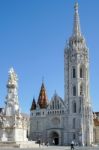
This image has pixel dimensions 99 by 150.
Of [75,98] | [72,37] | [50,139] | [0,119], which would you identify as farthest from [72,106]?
[0,119]

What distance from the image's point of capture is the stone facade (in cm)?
10603

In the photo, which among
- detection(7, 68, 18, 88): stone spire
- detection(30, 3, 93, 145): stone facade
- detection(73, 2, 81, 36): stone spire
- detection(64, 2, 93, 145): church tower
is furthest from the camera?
detection(73, 2, 81, 36): stone spire

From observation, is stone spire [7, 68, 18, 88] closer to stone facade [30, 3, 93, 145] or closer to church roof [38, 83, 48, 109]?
stone facade [30, 3, 93, 145]

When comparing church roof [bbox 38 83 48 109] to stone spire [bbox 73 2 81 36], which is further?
stone spire [bbox 73 2 81 36]

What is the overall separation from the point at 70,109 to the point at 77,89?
570 centimetres

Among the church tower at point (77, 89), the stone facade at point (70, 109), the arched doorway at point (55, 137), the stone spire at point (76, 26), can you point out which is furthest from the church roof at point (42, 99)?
the stone spire at point (76, 26)

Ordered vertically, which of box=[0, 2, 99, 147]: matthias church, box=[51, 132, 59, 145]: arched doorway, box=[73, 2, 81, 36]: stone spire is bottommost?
box=[51, 132, 59, 145]: arched doorway

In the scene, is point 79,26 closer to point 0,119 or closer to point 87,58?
point 87,58

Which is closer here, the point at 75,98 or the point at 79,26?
the point at 75,98

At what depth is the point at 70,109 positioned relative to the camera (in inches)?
4252

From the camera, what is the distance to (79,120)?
106062mm

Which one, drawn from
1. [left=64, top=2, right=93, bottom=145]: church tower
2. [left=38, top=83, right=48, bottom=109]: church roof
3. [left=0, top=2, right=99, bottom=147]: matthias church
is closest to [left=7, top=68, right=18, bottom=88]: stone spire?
[left=0, top=2, right=99, bottom=147]: matthias church

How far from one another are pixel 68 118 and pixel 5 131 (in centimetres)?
5293

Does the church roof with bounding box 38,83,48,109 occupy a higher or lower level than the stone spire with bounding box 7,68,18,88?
higher
